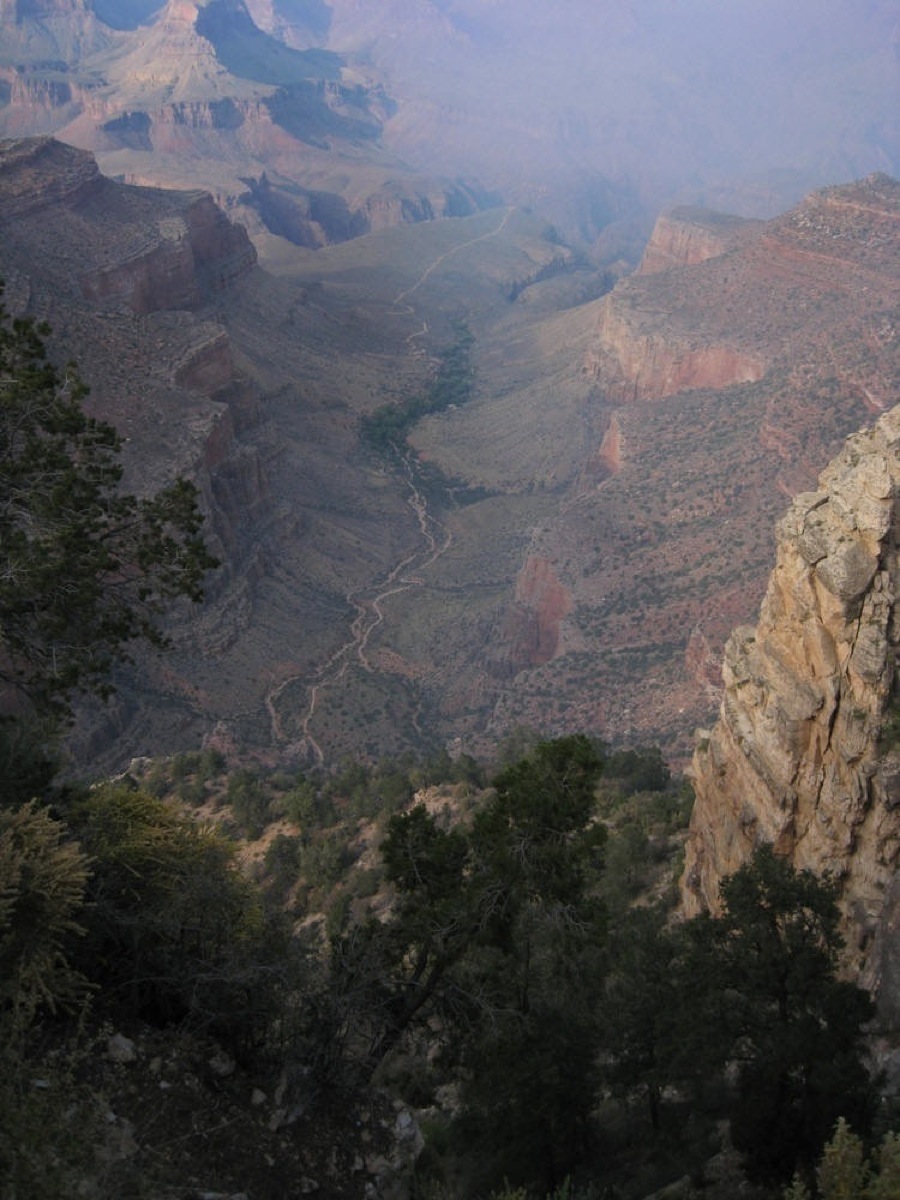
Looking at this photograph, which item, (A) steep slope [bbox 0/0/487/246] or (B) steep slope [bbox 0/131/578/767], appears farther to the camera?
(A) steep slope [bbox 0/0/487/246]

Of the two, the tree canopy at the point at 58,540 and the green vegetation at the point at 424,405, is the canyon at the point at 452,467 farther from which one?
the tree canopy at the point at 58,540

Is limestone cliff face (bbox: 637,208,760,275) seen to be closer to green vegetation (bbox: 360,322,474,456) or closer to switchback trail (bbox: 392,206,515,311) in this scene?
green vegetation (bbox: 360,322,474,456)

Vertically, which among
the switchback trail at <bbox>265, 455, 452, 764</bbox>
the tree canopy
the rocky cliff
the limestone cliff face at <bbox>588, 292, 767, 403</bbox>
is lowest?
the switchback trail at <bbox>265, 455, 452, 764</bbox>

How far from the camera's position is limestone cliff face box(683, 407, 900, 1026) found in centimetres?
1587

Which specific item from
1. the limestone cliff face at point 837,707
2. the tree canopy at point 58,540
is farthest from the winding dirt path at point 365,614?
the tree canopy at point 58,540

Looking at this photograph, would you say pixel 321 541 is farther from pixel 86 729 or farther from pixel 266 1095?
pixel 266 1095

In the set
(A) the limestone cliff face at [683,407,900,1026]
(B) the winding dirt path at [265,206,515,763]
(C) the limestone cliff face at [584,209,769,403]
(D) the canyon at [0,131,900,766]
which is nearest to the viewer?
(A) the limestone cliff face at [683,407,900,1026]

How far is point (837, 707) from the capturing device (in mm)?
16812

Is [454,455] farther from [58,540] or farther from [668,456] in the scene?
[58,540]

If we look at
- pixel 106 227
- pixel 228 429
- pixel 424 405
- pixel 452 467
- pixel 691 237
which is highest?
pixel 106 227

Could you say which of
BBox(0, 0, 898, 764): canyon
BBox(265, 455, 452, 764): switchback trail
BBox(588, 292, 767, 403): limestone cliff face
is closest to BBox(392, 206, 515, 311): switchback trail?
BBox(0, 0, 898, 764): canyon

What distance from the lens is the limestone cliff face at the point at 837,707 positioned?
15.9 meters

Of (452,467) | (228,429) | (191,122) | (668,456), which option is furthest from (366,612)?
(191,122)

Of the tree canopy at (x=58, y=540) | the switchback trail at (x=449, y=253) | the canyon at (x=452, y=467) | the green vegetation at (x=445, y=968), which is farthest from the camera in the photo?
the switchback trail at (x=449, y=253)
